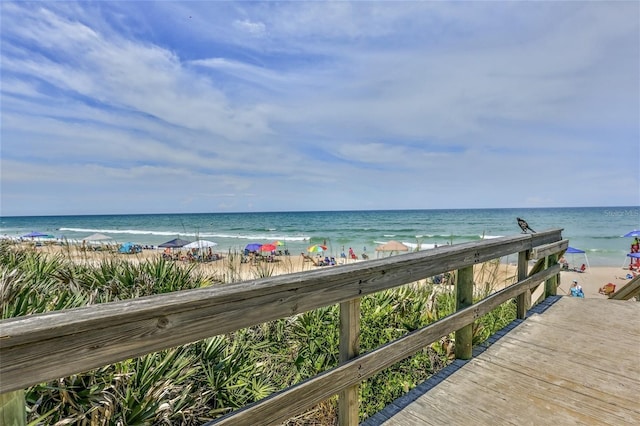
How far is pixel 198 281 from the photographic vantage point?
453cm

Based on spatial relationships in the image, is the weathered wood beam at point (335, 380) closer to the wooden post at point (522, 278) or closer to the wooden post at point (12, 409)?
the wooden post at point (12, 409)

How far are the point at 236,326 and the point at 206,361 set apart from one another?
1.73 meters

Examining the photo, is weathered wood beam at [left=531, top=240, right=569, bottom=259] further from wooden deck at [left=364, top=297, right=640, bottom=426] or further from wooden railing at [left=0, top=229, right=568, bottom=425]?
wooden railing at [left=0, top=229, right=568, bottom=425]

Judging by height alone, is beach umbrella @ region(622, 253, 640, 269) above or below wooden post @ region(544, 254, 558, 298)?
below

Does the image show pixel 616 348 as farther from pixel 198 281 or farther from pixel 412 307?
pixel 198 281

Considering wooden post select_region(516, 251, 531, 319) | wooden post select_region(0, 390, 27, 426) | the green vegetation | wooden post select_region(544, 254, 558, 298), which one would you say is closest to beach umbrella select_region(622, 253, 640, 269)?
wooden post select_region(544, 254, 558, 298)

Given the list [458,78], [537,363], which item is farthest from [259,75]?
[537,363]

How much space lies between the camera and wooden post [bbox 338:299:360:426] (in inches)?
75.2

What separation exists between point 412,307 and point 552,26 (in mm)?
10580

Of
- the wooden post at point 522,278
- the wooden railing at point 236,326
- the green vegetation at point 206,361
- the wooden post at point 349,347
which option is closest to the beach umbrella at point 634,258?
the green vegetation at point 206,361

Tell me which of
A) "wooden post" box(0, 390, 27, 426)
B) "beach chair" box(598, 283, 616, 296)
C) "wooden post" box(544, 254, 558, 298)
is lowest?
"beach chair" box(598, 283, 616, 296)

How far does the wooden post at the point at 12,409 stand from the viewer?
86 cm

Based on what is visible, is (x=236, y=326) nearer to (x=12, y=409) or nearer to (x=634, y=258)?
(x=12, y=409)

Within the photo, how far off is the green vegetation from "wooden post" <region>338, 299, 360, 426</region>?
932mm
